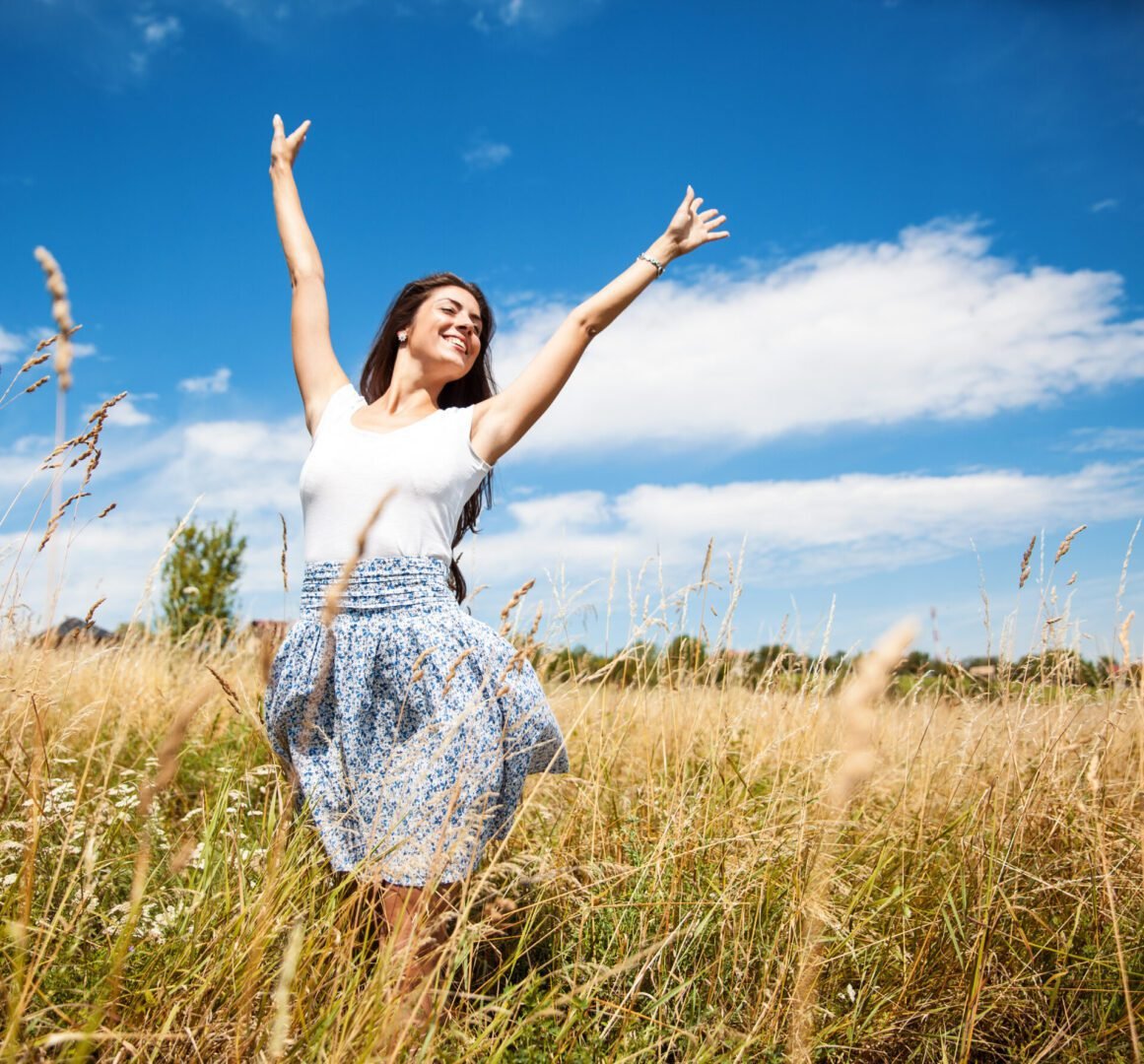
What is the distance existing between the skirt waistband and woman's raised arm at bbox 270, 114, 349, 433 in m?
0.67

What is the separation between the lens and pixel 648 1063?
167cm

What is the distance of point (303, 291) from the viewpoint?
9.50 ft

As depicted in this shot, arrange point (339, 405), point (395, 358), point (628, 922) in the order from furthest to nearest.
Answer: point (395, 358) → point (339, 405) → point (628, 922)

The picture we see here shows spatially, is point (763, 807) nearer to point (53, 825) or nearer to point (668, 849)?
point (668, 849)

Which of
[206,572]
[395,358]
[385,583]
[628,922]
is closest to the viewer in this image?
[628,922]

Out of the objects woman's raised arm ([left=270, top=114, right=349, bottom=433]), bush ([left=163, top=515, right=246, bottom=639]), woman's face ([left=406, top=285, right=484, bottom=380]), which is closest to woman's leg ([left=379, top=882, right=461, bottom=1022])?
woman's raised arm ([left=270, top=114, right=349, bottom=433])

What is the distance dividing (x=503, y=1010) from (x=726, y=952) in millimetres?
685

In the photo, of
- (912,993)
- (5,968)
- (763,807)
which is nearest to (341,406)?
(5,968)

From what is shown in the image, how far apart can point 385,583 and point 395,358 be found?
48.9 inches

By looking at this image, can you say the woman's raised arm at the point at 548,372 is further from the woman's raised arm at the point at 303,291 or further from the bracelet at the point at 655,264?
the woman's raised arm at the point at 303,291

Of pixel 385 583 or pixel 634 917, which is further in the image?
pixel 385 583

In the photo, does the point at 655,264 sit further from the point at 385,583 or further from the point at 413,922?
the point at 413,922

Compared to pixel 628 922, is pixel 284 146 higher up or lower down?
higher up

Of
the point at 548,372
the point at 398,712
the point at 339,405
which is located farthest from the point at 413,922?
the point at 339,405
